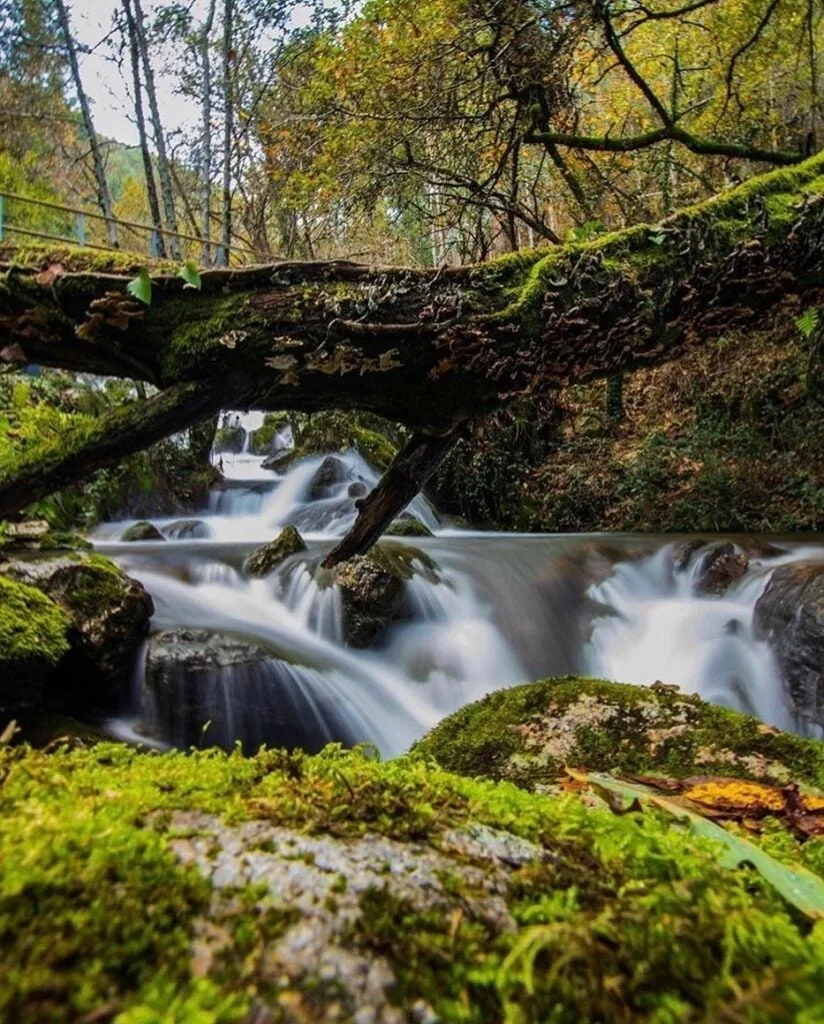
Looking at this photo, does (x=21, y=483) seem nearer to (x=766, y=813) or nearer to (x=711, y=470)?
(x=766, y=813)

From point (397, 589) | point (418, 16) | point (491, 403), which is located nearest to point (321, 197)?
point (418, 16)

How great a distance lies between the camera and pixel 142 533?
9875 mm

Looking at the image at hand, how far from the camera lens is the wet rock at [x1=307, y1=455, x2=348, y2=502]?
12156mm

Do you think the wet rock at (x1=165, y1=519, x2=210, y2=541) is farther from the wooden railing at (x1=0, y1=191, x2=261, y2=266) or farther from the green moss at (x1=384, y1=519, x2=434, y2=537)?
the wooden railing at (x1=0, y1=191, x2=261, y2=266)

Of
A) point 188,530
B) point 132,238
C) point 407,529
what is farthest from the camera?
point 132,238

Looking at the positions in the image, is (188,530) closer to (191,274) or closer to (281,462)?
(281,462)

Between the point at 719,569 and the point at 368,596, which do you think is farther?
the point at 719,569

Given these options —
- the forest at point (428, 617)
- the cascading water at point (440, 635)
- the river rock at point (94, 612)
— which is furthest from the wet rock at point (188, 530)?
the river rock at point (94, 612)

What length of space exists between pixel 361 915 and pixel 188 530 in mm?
10516

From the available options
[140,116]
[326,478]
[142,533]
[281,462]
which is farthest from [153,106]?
[142,533]

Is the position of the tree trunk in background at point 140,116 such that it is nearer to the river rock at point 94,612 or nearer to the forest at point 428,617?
the forest at point 428,617

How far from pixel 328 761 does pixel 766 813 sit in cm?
111

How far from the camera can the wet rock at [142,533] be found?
9820mm

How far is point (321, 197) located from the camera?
9469 millimetres
